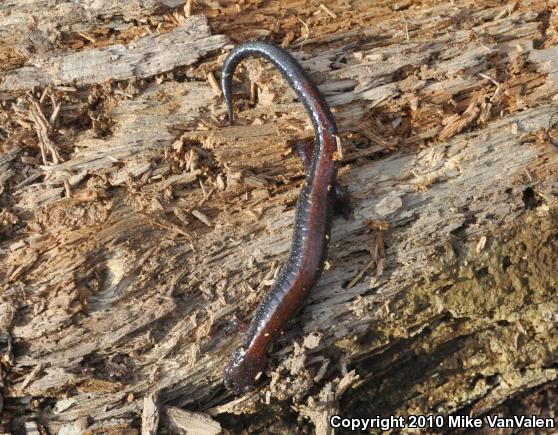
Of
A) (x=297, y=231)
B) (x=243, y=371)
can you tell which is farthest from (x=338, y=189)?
(x=243, y=371)

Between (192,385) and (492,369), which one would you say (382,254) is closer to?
(492,369)

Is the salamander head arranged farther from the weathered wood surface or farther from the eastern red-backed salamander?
the weathered wood surface

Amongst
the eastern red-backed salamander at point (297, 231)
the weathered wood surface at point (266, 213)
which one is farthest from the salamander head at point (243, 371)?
the weathered wood surface at point (266, 213)

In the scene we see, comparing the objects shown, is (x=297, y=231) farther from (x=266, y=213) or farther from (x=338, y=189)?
(x=338, y=189)

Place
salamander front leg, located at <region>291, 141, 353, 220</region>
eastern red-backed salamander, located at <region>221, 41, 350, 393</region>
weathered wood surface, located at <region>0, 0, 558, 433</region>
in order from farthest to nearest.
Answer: salamander front leg, located at <region>291, 141, 353, 220</region>
eastern red-backed salamander, located at <region>221, 41, 350, 393</region>
weathered wood surface, located at <region>0, 0, 558, 433</region>

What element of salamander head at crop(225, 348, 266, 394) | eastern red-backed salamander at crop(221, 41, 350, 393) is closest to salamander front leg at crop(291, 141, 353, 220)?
eastern red-backed salamander at crop(221, 41, 350, 393)

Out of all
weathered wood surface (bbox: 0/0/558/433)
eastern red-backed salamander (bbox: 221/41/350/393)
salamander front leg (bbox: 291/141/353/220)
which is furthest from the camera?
salamander front leg (bbox: 291/141/353/220)

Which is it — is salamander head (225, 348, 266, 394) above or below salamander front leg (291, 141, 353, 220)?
below
